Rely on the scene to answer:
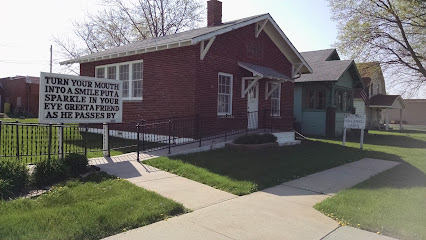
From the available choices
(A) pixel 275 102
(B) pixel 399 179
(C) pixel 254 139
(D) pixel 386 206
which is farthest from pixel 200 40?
(D) pixel 386 206

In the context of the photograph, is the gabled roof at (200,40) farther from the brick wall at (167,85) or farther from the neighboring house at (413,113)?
the neighboring house at (413,113)

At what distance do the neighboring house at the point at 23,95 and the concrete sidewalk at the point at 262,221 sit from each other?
1349 inches

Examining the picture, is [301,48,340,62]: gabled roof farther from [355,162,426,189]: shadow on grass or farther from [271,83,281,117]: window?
[355,162,426,189]: shadow on grass

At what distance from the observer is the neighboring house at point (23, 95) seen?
3603cm

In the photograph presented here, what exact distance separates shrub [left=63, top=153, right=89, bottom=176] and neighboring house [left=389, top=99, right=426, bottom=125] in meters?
59.9

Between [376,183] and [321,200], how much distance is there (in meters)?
2.36

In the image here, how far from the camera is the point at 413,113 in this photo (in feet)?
191

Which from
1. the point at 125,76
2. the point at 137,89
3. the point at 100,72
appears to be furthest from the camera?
the point at 100,72

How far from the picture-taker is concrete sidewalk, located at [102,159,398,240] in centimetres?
451

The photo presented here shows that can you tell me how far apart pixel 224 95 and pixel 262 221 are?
8479 mm

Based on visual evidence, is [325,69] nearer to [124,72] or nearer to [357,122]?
[357,122]

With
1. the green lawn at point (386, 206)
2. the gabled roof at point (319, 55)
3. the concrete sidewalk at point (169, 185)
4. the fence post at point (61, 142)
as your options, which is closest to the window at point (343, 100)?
the gabled roof at point (319, 55)

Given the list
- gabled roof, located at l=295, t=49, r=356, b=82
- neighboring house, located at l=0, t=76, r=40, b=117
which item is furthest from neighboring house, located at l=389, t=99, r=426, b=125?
neighboring house, located at l=0, t=76, r=40, b=117

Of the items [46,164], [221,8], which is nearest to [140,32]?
[221,8]
